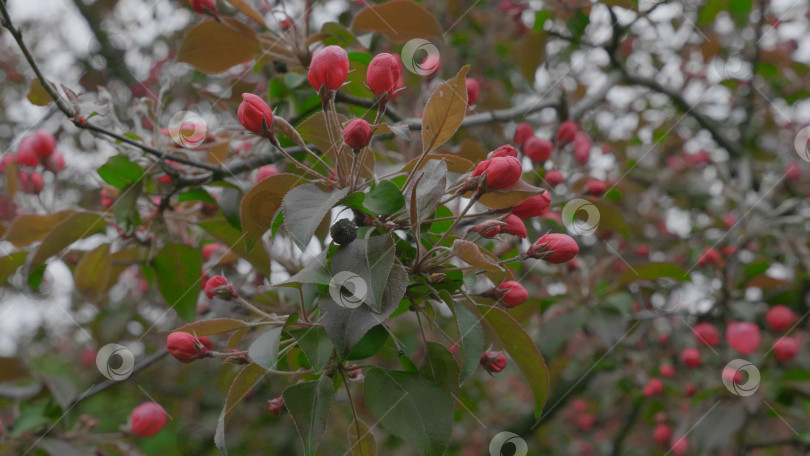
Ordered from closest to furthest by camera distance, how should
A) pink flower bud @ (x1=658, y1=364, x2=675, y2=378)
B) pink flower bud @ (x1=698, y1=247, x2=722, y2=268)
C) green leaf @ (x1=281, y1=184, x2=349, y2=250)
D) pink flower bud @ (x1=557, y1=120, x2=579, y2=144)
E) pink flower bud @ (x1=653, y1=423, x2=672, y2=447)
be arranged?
green leaf @ (x1=281, y1=184, x2=349, y2=250) → pink flower bud @ (x1=557, y1=120, x2=579, y2=144) → pink flower bud @ (x1=698, y1=247, x2=722, y2=268) → pink flower bud @ (x1=658, y1=364, x2=675, y2=378) → pink flower bud @ (x1=653, y1=423, x2=672, y2=447)

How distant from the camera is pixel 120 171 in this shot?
1.42 m

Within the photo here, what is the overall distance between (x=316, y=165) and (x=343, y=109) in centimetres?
61

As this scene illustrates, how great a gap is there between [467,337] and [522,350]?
14 cm

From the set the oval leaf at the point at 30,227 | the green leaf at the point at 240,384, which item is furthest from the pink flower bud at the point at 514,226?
the oval leaf at the point at 30,227

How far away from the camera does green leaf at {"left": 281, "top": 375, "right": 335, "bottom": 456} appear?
97 cm

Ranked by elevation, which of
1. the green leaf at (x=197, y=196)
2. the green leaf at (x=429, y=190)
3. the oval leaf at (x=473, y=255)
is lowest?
the green leaf at (x=197, y=196)

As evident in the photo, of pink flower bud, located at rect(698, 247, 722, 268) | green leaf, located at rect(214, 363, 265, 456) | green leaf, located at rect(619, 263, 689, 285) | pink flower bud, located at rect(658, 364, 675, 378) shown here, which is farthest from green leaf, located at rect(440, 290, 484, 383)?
pink flower bud, located at rect(658, 364, 675, 378)

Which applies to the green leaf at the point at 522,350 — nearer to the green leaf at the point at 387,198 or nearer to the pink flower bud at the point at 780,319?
the green leaf at the point at 387,198

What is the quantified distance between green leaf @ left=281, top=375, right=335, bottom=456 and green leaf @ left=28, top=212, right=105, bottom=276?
2.54 ft

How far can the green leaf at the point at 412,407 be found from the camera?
994mm

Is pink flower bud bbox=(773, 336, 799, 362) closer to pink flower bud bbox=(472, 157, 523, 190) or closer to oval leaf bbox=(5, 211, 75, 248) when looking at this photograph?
pink flower bud bbox=(472, 157, 523, 190)

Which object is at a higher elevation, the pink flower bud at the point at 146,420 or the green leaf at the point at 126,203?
the green leaf at the point at 126,203

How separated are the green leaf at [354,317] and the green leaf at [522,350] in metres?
0.23

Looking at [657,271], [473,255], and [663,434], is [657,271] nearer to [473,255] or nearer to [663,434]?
[663,434]
